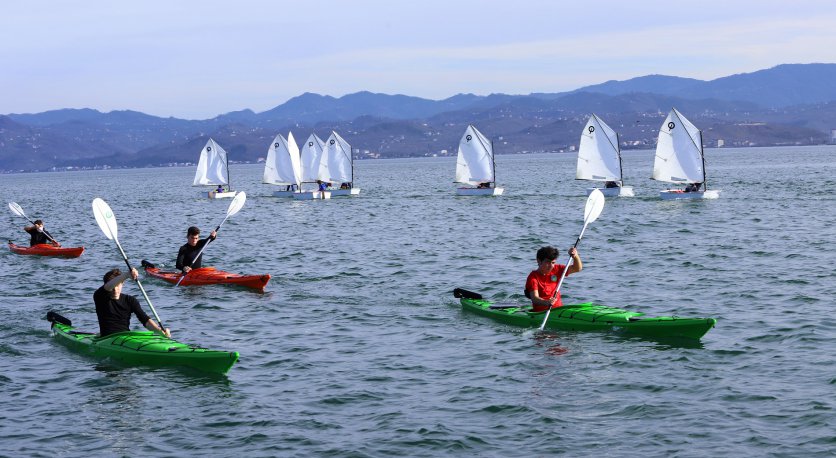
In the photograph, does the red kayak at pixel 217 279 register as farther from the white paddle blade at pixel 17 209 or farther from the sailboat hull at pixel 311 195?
the sailboat hull at pixel 311 195

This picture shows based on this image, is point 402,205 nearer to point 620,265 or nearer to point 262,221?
point 262,221

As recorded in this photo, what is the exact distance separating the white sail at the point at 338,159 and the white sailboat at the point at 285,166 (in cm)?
294

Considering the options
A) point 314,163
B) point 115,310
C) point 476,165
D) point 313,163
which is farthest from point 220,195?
point 115,310

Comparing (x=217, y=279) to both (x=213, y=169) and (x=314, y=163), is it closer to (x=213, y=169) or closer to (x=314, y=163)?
(x=314, y=163)

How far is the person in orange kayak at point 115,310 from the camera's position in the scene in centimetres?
1984

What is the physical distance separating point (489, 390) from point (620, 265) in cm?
1900

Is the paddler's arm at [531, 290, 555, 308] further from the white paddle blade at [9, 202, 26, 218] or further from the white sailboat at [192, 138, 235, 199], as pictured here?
the white sailboat at [192, 138, 235, 199]

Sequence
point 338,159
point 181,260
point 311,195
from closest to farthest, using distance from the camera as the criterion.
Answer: point 181,260 → point 311,195 → point 338,159

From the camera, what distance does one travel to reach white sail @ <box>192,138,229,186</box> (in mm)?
95688

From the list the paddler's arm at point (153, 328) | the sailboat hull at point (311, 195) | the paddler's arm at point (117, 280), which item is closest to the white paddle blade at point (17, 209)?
the paddler's arm at point (153, 328)

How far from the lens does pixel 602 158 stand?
7912 cm

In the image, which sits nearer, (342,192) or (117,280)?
(117,280)

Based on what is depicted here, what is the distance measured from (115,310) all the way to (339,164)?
234 ft

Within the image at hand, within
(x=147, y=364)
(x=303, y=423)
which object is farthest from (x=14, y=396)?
(x=303, y=423)
